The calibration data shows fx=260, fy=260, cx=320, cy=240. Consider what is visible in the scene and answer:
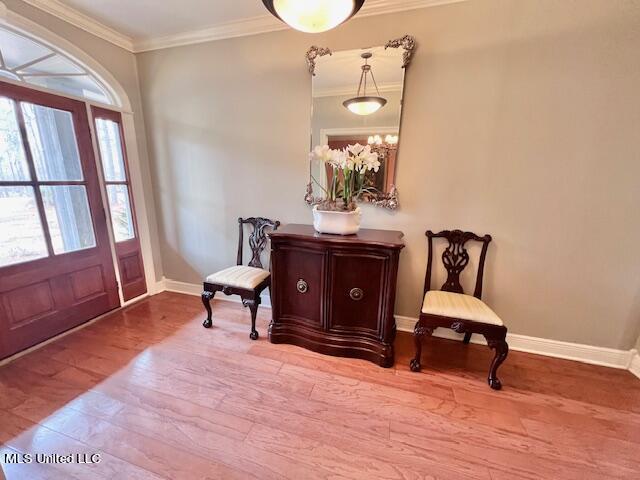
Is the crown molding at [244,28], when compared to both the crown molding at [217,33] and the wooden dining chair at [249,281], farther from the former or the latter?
the wooden dining chair at [249,281]

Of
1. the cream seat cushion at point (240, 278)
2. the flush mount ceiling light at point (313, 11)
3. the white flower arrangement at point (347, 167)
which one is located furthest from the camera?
the cream seat cushion at point (240, 278)

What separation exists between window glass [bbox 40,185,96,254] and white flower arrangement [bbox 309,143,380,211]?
210 centimetres

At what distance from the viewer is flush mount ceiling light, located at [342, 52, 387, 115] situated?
6.74 ft

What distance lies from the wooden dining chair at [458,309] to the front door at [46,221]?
2.88 m

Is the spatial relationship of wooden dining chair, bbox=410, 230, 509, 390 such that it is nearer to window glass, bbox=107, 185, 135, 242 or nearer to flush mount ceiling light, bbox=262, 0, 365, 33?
flush mount ceiling light, bbox=262, 0, 365, 33

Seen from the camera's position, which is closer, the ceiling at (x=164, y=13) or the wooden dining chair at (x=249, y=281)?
the ceiling at (x=164, y=13)

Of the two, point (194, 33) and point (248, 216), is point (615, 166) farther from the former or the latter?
point (194, 33)

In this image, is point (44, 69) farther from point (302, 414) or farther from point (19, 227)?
point (302, 414)

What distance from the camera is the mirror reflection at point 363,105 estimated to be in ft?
6.63

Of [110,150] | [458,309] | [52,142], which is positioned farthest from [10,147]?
[458,309]

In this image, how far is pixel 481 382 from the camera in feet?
5.86

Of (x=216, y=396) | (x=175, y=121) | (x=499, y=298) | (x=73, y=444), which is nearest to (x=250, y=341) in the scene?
(x=216, y=396)

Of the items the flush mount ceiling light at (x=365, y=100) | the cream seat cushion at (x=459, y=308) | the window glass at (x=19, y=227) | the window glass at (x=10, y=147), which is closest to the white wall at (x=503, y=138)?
the flush mount ceiling light at (x=365, y=100)

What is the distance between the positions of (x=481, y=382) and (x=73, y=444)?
240 centimetres
